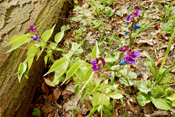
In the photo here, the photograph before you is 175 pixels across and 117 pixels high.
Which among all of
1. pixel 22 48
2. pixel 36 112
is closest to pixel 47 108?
pixel 36 112

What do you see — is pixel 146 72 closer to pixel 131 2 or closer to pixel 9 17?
pixel 131 2

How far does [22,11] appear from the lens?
2109 mm

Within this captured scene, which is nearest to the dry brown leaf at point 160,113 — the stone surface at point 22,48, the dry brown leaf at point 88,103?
the dry brown leaf at point 88,103

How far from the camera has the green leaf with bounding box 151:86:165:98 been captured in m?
1.27

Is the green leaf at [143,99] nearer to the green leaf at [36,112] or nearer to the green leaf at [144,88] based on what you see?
the green leaf at [144,88]

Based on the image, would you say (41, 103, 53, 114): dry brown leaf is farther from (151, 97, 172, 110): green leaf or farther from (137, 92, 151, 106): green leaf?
(151, 97, 172, 110): green leaf

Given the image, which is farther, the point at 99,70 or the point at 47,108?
the point at 47,108

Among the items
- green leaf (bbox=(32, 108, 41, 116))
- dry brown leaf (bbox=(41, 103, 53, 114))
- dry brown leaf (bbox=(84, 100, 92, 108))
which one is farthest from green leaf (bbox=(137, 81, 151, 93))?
green leaf (bbox=(32, 108, 41, 116))

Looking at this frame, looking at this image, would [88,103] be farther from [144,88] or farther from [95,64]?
[95,64]

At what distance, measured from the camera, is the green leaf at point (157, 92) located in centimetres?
127

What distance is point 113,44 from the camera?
2.21 metres

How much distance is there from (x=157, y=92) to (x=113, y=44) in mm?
1132

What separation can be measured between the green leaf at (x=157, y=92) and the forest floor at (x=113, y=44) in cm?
21

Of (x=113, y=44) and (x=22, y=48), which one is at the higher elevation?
(x=22, y=48)
